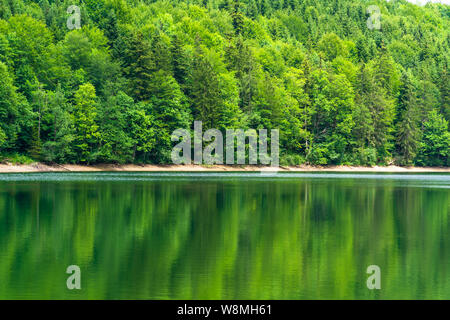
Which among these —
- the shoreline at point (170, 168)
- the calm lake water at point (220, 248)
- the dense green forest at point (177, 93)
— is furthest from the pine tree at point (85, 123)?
the calm lake water at point (220, 248)

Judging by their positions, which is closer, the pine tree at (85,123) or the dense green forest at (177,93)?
the dense green forest at (177,93)

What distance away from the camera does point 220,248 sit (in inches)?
922

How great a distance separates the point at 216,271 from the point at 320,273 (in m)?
2.92

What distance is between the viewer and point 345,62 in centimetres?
14900

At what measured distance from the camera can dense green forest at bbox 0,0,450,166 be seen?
89.3 m

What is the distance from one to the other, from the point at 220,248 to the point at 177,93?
8117 centimetres

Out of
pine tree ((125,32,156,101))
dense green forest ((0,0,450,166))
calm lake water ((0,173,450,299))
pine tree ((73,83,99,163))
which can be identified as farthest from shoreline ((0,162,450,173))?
calm lake water ((0,173,450,299))

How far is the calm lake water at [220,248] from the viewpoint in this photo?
688 inches

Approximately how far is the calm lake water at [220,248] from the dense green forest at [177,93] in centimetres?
4930

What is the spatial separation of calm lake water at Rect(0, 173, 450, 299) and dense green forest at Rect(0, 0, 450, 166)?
4930cm

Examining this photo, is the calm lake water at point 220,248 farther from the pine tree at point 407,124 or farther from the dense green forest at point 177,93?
the pine tree at point 407,124

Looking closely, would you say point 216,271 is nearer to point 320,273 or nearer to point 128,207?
point 320,273

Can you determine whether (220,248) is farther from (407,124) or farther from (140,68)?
(407,124)
